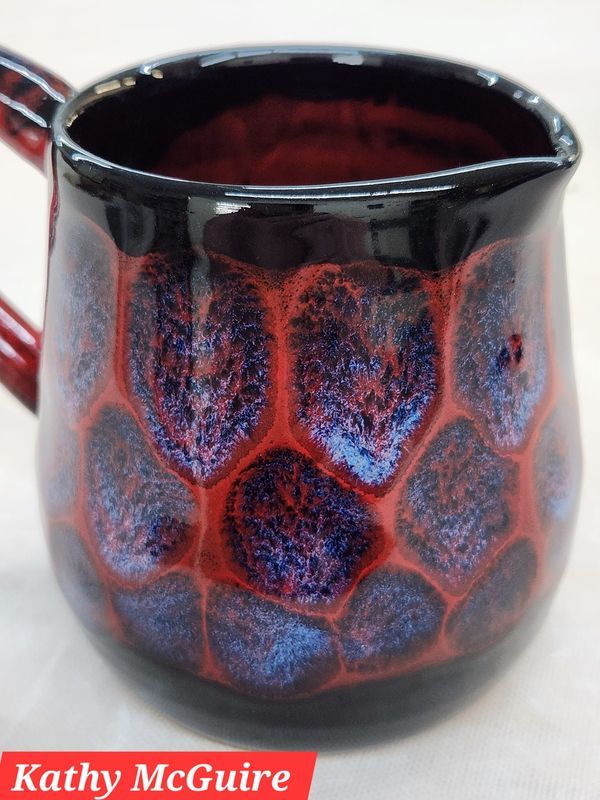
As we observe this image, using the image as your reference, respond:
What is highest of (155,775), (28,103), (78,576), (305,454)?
(28,103)

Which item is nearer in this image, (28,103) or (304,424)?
(304,424)

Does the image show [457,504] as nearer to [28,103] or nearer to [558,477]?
[558,477]

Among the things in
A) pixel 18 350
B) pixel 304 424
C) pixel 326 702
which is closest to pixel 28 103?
pixel 18 350

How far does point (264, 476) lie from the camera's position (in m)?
0.53

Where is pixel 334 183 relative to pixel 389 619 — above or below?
above

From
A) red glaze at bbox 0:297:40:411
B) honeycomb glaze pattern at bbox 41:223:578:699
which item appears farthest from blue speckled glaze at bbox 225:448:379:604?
red glaze at bbox 0:297:40:411

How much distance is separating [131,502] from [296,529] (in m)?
0.09

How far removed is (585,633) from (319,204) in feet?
1.38

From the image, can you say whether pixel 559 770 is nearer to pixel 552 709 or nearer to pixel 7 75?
pixel 552 709

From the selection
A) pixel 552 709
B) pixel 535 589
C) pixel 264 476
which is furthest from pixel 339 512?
pixel 552 709

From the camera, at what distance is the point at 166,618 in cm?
58

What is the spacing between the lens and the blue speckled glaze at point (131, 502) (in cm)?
55

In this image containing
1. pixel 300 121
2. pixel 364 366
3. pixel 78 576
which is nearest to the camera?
pixel 364 366

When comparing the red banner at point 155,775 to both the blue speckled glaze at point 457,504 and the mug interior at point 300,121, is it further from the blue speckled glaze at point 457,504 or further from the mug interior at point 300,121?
the mug interior at point 300,121
